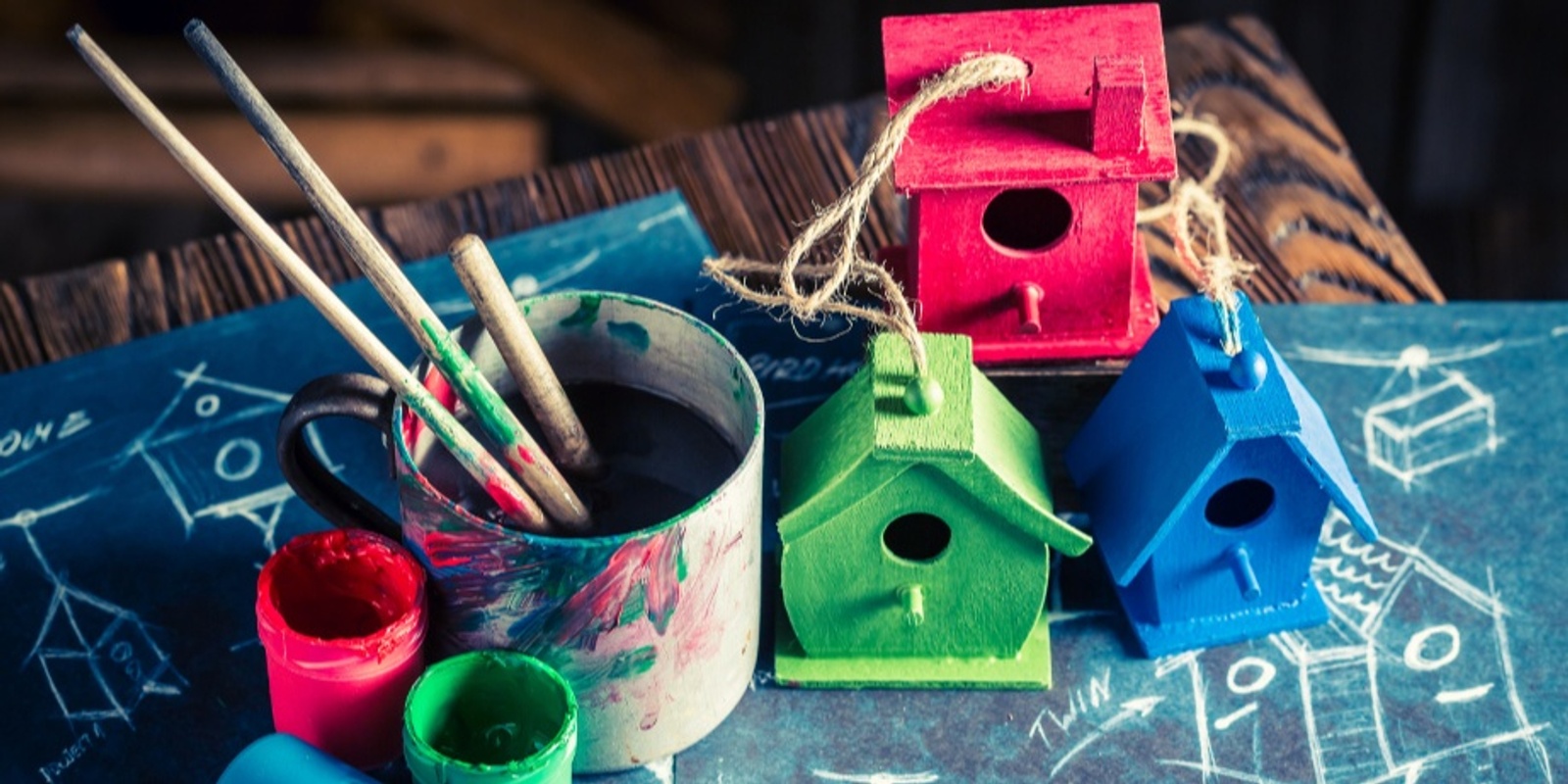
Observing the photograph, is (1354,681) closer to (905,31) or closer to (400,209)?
(905,31)

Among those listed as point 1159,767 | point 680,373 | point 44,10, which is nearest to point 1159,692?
point 1159,767

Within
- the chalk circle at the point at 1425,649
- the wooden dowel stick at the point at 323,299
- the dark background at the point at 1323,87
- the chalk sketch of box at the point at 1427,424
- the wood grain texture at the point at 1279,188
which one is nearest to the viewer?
the wooden dowel stick at the point at 323,299

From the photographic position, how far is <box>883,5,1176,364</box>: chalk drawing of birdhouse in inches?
39.8

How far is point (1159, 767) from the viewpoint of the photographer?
0.99 m

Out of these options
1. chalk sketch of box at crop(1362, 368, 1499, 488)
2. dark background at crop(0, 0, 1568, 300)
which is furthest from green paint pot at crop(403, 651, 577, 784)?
dark background at crop(0, 0, 1568, 300)

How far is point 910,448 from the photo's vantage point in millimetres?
930

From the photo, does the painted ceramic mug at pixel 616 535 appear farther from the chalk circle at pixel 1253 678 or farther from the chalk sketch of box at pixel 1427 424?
the chalk sketch of box at pixel 1427 424

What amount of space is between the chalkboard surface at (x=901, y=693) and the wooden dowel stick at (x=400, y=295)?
18 cm

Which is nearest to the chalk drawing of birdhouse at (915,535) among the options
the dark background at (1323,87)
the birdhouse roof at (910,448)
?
the birdhouse roof at (910,448)

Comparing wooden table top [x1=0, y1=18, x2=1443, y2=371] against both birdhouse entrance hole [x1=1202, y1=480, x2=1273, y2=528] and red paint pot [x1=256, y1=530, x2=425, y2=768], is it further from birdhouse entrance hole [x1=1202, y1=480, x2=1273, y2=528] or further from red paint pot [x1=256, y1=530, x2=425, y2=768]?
red paint pot [x1=256, y1=530, x2=425, y2=768]

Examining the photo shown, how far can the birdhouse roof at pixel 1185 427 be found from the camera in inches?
37.8

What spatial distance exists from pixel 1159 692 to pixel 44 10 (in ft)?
5.28

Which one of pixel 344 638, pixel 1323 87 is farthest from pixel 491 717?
pixel 1323 87

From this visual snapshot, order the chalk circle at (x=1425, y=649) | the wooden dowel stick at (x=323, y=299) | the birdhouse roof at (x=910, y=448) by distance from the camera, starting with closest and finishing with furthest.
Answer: the wooden dowel stick at (x=323, y=299)
the birdhouse roof at (x=910, y=448)
the chalk circle at (x=1425, y=649)
